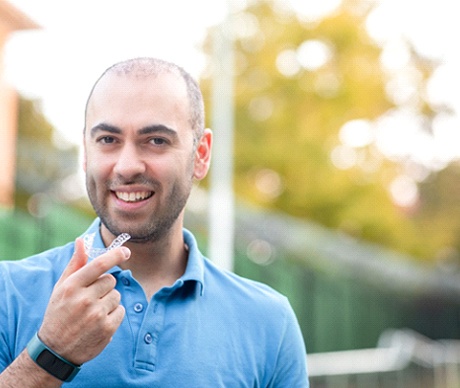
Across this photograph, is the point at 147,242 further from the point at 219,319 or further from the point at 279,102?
the point at 279,102

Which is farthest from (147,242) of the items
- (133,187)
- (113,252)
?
(113,252)

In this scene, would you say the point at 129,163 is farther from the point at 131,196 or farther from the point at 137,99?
the point at 137,99

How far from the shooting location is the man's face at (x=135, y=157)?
7.95 feet

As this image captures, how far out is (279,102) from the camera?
1800 cm

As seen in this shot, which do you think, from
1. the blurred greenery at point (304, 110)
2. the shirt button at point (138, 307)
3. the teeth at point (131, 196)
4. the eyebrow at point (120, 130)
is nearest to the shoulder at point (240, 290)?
the shirt button at point (138, 307)

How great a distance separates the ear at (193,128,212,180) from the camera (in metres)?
2.69

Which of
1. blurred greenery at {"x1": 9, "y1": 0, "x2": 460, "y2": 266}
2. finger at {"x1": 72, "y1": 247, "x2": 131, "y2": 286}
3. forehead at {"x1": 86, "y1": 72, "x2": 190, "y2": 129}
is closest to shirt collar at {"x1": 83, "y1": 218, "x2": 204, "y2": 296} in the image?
forehead at {"x1": 86, "y1": 72, "x2": 190, "y2": 129}

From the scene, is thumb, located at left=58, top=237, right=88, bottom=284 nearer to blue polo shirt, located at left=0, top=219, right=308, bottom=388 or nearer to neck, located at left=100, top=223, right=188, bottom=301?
blue polo shirt, located at left=0, top=219, right=308, bottom=388

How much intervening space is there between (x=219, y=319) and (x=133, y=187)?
17.8 inches

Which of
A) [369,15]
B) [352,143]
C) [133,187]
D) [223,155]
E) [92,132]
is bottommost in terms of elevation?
[133,187]

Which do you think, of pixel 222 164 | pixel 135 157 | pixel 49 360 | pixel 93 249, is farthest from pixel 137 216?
pixel 222 164

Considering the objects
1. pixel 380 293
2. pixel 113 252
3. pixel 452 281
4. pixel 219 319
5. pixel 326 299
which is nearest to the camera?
pixel 113 252

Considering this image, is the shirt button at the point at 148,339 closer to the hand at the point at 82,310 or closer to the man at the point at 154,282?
the man at the point at 154,282

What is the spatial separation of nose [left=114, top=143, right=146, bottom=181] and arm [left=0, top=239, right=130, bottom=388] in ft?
1.16
